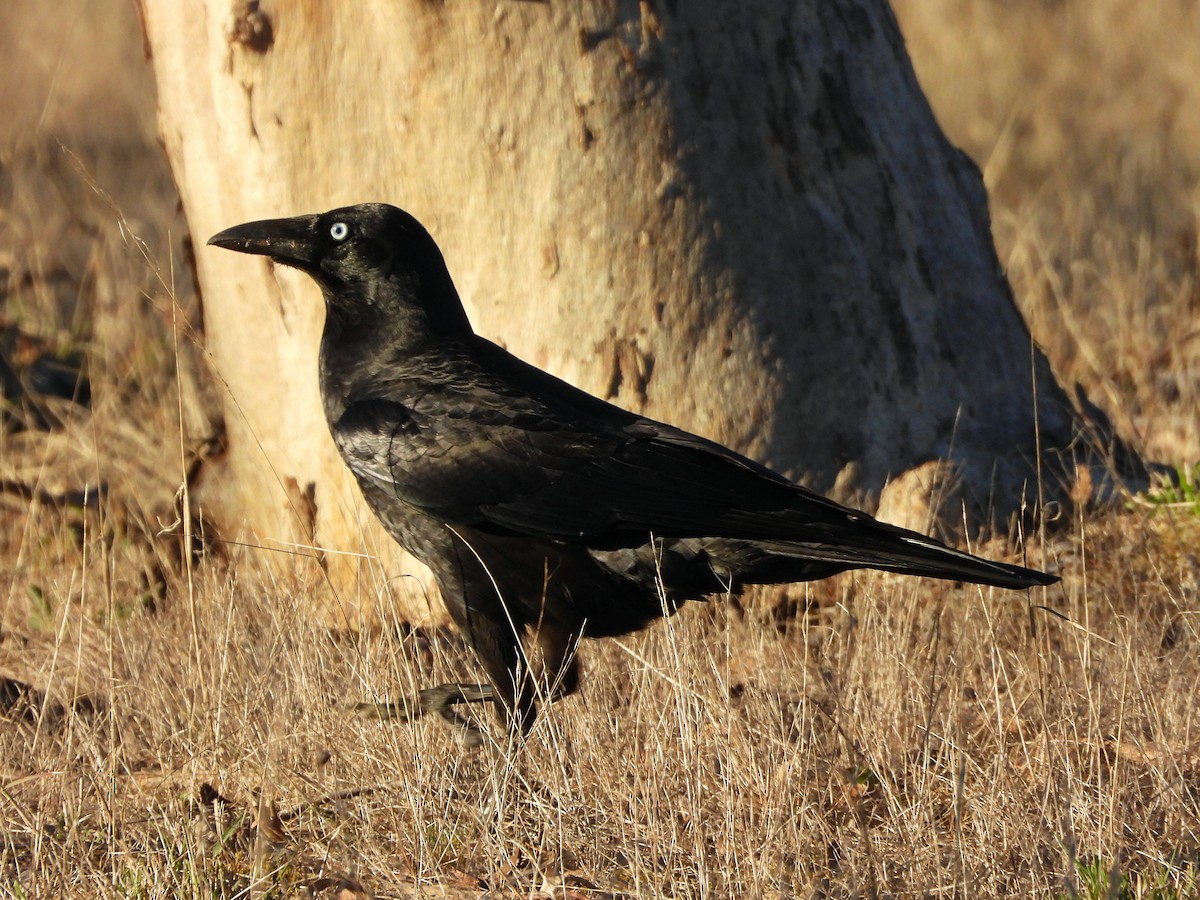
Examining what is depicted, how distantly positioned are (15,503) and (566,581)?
3764 mm

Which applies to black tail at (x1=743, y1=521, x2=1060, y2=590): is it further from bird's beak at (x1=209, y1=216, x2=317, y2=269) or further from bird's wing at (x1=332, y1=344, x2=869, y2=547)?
bird's beak at (x1=209, y1=216, x2=317, y2=269)

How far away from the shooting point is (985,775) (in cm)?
346

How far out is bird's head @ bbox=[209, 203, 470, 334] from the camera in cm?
424

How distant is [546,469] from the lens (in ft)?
12.7

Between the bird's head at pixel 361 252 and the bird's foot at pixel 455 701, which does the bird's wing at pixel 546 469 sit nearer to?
the bird's head at pixel 361 252

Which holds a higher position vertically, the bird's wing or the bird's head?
the bird's head

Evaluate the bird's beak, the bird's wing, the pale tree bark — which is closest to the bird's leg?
the bird's wing

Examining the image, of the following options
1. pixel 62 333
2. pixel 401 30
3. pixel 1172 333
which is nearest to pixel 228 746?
pixel 401 30

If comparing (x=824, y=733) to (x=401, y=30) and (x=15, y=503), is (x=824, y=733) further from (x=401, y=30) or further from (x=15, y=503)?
(x=15, y=503)

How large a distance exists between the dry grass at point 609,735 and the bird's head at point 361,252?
1.13ft

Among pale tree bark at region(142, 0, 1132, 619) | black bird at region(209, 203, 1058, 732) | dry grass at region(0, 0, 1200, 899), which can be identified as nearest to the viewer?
dry grass at region(0, 0, 1200, 899)

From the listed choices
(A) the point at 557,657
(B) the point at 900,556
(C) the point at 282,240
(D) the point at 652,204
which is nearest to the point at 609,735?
(A) the point at 557,657

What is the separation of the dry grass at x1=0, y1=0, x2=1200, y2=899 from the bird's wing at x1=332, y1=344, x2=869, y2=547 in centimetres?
39

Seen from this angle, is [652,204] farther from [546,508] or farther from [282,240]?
[546,508]
